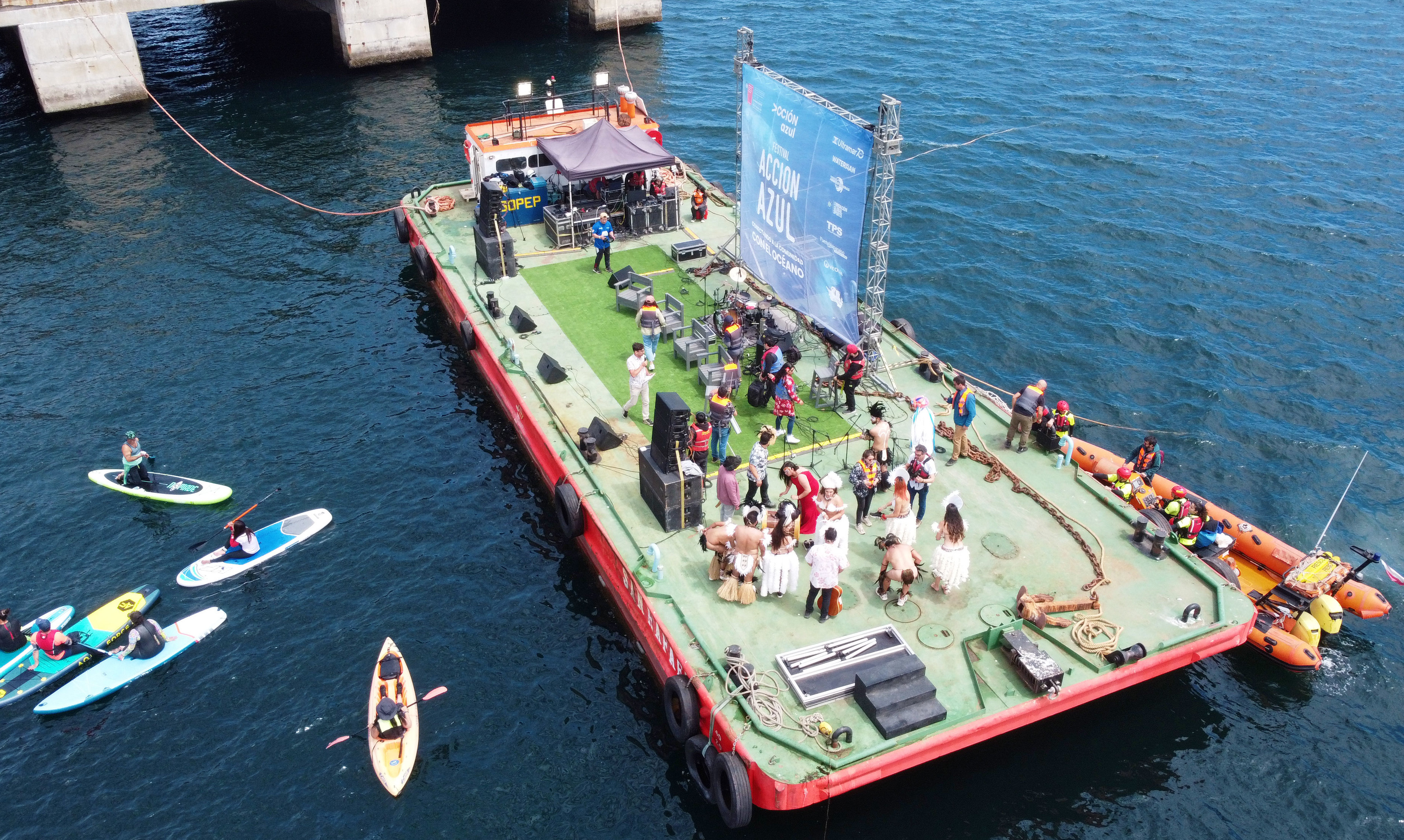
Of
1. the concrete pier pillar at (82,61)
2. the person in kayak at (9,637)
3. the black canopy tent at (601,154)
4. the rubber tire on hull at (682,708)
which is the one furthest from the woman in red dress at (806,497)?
the concrete pier pillar at (82,61)

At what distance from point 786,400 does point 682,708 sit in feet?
26.0

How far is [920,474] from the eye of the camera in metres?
20.5

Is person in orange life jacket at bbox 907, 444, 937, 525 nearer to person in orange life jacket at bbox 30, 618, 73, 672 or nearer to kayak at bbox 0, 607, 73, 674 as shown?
person in orange life jacket at bbox 30, 618, 73, 672

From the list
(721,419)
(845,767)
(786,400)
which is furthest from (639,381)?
(845,767)

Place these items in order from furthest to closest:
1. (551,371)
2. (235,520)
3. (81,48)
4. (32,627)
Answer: (81,48), (551,371), (235,520), (32,627)

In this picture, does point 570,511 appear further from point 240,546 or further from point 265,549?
point 240,546

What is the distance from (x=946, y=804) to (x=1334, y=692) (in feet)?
29.5

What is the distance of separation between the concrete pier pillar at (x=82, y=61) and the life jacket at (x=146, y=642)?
36.3 meters

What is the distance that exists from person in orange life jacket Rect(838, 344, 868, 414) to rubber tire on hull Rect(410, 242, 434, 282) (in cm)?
1488

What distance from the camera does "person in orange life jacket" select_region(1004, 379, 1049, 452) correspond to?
2303 centimetres

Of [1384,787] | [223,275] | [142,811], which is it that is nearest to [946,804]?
[1384,787]

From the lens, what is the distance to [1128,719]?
2019cm

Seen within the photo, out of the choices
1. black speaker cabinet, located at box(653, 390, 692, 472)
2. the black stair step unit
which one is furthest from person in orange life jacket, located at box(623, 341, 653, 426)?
the black stair step unit

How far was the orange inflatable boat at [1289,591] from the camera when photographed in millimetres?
21109
